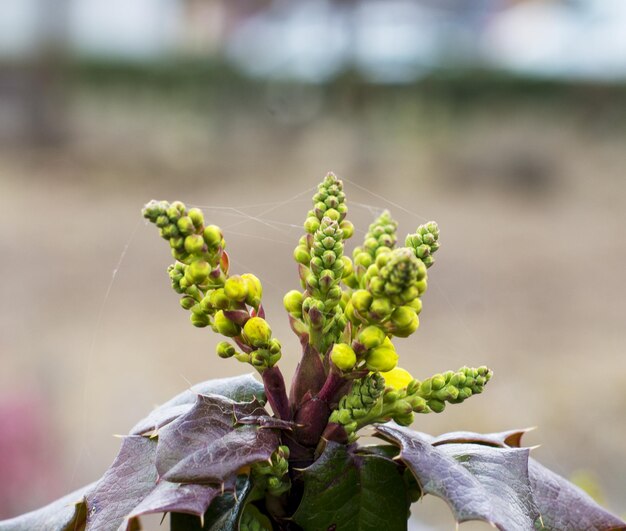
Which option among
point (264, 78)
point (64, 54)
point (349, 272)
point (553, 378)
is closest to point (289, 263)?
point (553, 378)

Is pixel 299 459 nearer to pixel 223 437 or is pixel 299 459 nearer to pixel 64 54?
pixel 223 437

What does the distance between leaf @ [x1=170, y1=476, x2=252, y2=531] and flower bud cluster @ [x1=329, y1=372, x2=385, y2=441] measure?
0.08m

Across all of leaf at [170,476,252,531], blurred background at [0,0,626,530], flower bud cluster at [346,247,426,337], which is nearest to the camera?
flower bud cluster at [346,247,426,337]

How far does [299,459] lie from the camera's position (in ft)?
1.86

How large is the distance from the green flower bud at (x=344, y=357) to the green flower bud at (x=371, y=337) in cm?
1

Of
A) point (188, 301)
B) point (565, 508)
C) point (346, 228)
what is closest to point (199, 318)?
point (188, 301)

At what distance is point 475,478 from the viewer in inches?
20.9

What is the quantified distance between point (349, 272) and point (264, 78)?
909 centimetres

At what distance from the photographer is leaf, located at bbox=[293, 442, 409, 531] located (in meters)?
0.53

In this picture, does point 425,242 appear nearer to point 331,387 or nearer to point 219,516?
point 331,387

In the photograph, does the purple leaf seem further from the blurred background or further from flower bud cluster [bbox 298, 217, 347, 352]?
the blurred background

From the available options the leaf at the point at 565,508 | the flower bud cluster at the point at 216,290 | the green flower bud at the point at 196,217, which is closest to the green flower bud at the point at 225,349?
the flower bud cluster at the point at 216,290

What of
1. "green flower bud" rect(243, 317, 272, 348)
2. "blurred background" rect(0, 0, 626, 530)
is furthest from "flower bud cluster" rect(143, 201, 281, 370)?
"blurred background" rect(0, 0, 626, 530)

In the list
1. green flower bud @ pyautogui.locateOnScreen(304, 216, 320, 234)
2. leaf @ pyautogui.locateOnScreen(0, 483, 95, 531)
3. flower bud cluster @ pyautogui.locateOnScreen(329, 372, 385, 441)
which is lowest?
leaf @ pyautogui.locateOnScreen(0, 483, 95, 531)
